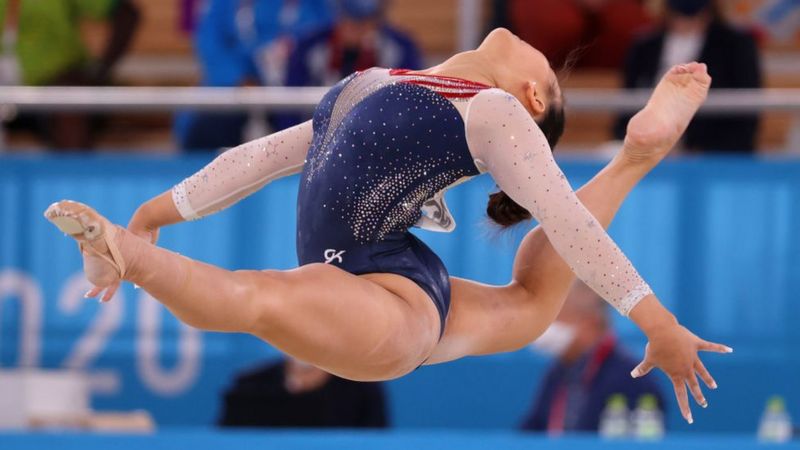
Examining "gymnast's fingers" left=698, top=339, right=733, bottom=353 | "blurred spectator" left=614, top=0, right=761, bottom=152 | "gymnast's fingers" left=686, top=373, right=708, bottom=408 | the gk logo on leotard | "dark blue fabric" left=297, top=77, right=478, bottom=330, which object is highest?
"blurred spectator" left=614, top=0, right=761, bottom=152

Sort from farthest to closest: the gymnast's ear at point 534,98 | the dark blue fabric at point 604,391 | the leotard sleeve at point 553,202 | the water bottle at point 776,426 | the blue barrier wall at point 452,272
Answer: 1. the blue barrier wall at point 452,272
2. the dark blue fabric at point 604,391
3. the water bottle at point 776,426
4. the gymnast's ear at point 534,98
5. the leotard sleeve at point 553,202

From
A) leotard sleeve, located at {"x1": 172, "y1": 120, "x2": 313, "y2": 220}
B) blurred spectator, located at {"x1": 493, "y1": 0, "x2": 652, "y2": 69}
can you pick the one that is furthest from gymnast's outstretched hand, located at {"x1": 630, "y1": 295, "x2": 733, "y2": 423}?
blurred spectator, located at {"x1": 493, "y1": 0, "x2": 652, "y2": 69}

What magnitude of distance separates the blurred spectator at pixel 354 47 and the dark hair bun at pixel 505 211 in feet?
7.86

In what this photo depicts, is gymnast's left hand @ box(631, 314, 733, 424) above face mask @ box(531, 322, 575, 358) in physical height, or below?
below

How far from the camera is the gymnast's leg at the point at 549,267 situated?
3.30 m

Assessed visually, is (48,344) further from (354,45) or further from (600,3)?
(600,3)

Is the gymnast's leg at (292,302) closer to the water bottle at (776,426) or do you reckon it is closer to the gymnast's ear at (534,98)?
the gymnast's ear at (534,98)

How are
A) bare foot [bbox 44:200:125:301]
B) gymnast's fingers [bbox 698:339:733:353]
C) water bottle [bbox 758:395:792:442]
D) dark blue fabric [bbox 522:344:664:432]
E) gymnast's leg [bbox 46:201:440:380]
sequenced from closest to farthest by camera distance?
bare foot [bbox 44:200:125:301] < gymnast's leg [bbox 46:201:440:380] < gymnast's fingers [bbox 698:339:733:353] < water bottle [bbox 758:395:792:442] < dark blue fabric [bbox 522:344:664:432]

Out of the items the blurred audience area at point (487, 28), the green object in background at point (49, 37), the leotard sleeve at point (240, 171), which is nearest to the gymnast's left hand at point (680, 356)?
the leotard sleeve at point (240, 171)

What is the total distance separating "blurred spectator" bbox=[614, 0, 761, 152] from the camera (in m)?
5.79

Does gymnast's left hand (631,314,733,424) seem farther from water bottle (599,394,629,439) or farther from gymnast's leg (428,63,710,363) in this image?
water bottle (599,394,629,439)

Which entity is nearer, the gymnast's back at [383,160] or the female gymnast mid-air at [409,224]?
the female gymnast mid-air at [409,224]

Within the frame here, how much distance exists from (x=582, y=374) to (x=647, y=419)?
386mm

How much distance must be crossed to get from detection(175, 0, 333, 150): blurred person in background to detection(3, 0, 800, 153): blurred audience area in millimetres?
12
